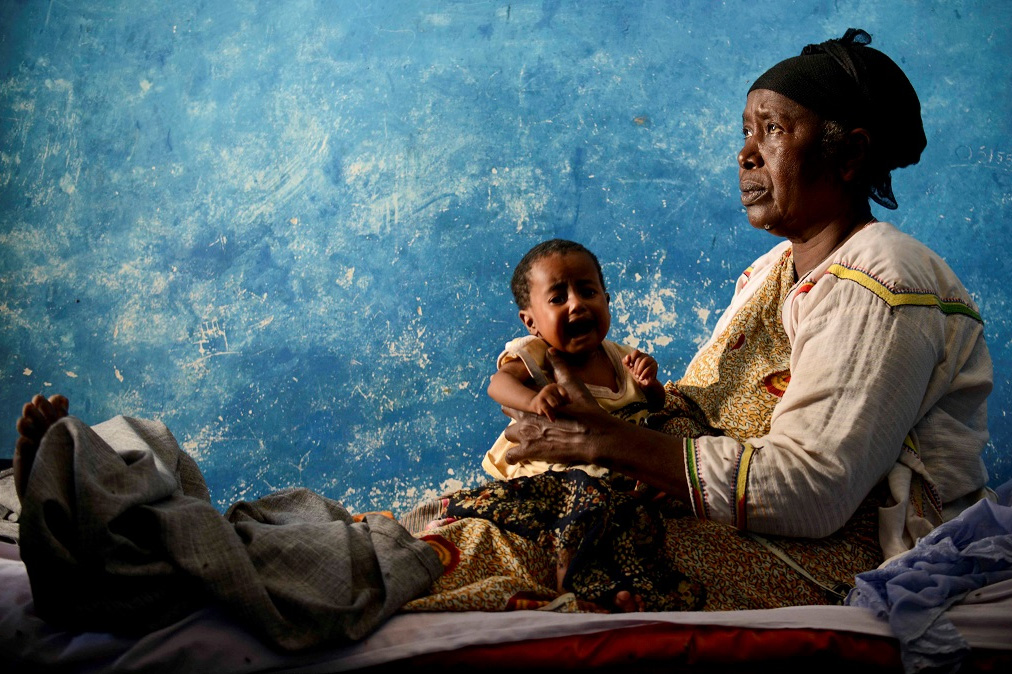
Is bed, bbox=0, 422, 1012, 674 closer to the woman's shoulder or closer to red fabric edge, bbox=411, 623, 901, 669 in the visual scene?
red fabric edge, bbox=411, 623, 901, 669

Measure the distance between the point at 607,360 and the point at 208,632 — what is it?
1254 millimetres

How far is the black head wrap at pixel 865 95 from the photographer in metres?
2.02

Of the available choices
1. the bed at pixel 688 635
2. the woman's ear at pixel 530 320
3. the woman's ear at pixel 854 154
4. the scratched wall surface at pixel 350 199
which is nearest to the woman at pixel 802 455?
the woman's ear at pixel 854 154

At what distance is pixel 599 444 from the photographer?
1.82 m

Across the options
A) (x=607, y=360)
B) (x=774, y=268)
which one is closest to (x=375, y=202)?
(x=607, y=360)

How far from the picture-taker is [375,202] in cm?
312

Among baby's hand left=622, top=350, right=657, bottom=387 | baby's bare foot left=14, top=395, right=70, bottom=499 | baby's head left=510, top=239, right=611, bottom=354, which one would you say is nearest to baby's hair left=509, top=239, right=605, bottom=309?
baby's head left=510, top=239, right=611, bottom=354

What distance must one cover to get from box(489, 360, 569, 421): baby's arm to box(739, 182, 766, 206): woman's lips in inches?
27.4

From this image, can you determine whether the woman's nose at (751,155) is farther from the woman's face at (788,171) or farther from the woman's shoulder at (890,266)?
the woman's shoulder at (890,266)

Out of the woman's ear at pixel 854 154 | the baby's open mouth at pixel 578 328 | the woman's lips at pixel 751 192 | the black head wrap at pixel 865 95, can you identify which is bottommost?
the baby's open mouth at pixel 578 328

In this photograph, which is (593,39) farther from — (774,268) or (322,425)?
(322,425)

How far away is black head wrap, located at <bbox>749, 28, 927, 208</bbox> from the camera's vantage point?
2.02 metres

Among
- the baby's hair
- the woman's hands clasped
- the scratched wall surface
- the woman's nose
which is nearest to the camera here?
the woman's hands clasped

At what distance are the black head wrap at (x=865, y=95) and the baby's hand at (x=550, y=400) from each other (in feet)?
2.98
